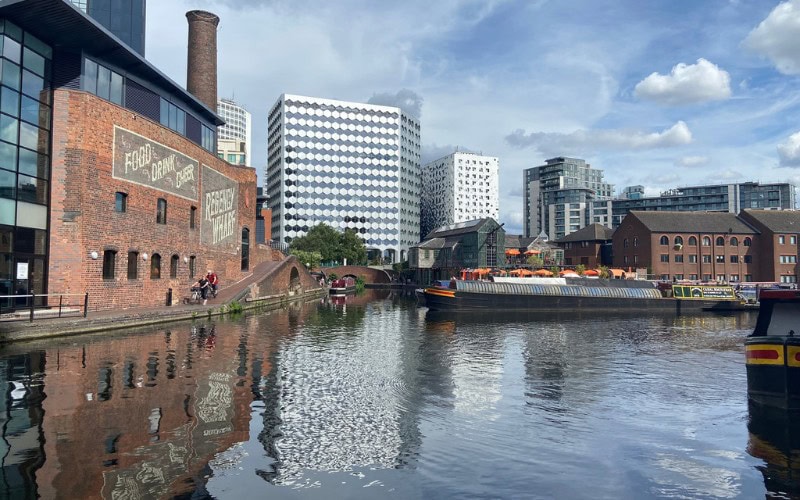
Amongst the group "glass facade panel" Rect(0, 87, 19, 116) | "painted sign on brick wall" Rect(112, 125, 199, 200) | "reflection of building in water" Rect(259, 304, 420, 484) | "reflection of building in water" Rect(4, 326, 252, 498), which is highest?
"glass facade panel" Rect(0, 87, 19, 116)

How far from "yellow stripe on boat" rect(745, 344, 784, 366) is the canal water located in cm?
110

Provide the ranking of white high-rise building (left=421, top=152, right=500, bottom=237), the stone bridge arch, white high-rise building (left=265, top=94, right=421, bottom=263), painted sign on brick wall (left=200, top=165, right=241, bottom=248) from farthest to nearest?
white high-rise building (left=421, top=152, right=500, bottom=237) < white high-rise building (left=265, top=94, right=421, bottom=263) < the stone bridge arch < painted sign on brick wall (left=200, top=165, right=241, bottom=248)

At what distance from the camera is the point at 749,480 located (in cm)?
778

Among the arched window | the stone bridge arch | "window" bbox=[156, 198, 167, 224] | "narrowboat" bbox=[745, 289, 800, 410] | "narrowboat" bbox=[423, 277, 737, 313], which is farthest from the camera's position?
the stone bridge arch

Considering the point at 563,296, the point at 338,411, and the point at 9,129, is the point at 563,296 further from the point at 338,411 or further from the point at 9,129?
the point at 9,129

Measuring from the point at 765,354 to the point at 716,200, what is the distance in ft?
513

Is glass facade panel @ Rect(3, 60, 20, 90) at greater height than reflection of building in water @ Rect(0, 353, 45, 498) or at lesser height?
greater

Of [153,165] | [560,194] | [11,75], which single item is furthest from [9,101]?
[560,194]

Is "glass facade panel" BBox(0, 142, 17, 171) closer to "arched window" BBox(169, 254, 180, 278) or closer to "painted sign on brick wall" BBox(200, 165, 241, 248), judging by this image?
"arched window" BBox(169, 254, 180, 278)

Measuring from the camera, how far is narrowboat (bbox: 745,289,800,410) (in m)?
10.9

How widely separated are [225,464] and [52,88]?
2285 cm

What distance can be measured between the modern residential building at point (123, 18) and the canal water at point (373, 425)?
35.2m

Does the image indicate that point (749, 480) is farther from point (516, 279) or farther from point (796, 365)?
point (516, 279)

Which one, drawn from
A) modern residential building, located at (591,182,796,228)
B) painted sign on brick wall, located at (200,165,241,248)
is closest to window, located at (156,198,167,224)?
painted sign on brick wall, located at (200,165,241,248)
